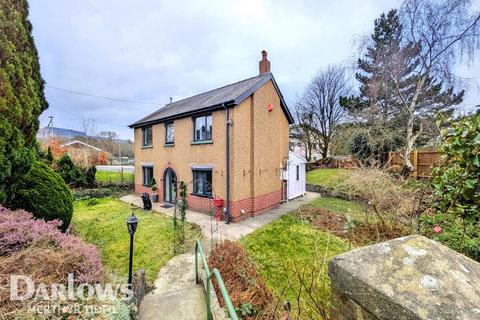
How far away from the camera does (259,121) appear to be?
37.9ft

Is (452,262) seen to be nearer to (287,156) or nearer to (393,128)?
(287,156)

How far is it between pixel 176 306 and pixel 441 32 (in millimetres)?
19626

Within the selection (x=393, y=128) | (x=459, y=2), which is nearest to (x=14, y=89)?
(x=459, y=2)

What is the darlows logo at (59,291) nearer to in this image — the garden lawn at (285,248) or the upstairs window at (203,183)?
the garden lawn at (285,248)

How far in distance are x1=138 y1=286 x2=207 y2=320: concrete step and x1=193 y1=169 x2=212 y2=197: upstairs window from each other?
666cm

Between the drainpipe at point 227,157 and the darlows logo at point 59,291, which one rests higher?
the drainpipe at point 227,157

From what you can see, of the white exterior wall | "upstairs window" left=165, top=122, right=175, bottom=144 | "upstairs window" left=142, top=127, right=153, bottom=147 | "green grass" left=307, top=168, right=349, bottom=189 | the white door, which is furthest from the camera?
the white exterior wall

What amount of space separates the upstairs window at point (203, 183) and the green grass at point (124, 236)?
2176 mm

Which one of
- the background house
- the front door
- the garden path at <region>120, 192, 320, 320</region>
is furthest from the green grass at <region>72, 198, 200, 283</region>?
the background house

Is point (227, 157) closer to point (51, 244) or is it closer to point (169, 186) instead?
point (169, 186)

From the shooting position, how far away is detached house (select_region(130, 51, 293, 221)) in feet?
33.2

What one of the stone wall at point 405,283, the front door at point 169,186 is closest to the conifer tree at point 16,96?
the stone wall at point 405,283

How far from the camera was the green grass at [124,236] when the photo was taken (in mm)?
6115

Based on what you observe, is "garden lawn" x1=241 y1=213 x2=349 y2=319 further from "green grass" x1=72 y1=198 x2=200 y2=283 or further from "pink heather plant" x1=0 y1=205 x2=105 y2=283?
"pink heather plant" x1=0 y1=205 x2=105 y2=283
